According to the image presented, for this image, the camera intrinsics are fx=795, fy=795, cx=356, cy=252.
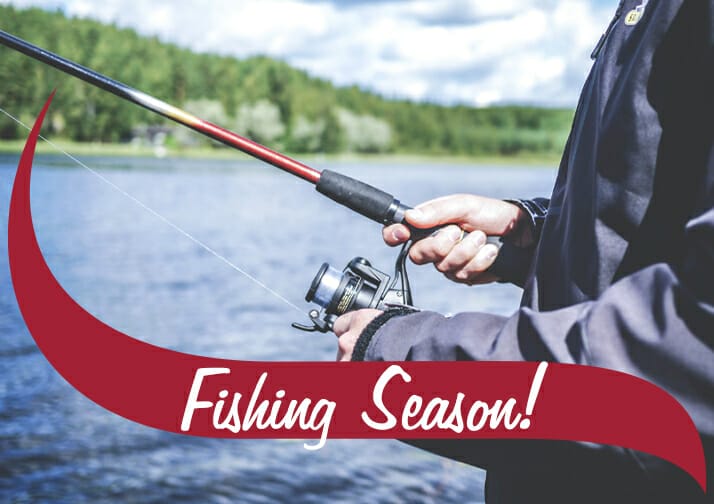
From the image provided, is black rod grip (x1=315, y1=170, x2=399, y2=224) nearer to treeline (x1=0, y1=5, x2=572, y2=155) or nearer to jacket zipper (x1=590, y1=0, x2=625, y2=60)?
jacket zipper (x1=590, y1=0, x2=625, y2=60)

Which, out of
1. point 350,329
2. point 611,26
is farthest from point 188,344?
point 611,26

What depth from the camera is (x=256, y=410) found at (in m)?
1.79

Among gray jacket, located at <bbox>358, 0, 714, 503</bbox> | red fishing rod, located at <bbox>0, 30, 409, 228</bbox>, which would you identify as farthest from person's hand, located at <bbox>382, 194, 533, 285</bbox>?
gray jacket, located at <bbox>358, 0, 714, 503</bbox>

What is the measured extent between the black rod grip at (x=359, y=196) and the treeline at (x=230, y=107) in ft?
94.8

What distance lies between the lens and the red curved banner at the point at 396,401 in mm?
1347

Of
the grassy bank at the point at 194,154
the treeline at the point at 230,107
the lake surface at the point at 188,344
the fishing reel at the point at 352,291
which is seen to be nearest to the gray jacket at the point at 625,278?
the fishing reel at the point at 352,291

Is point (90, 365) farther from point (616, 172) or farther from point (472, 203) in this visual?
point (616, 172)

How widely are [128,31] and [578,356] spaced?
341ft

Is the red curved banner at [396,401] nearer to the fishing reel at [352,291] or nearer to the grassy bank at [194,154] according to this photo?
the fishing reel at [352,291]

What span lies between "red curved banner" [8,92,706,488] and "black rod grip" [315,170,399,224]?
2.15 feet

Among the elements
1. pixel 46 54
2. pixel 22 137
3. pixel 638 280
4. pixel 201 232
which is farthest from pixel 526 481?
pixel 22 137

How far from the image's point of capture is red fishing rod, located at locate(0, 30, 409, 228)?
2279mm

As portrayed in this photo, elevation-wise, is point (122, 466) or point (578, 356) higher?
point (578, 356)

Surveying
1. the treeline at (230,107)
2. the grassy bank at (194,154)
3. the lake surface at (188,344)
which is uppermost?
the treeline at (230,107)
